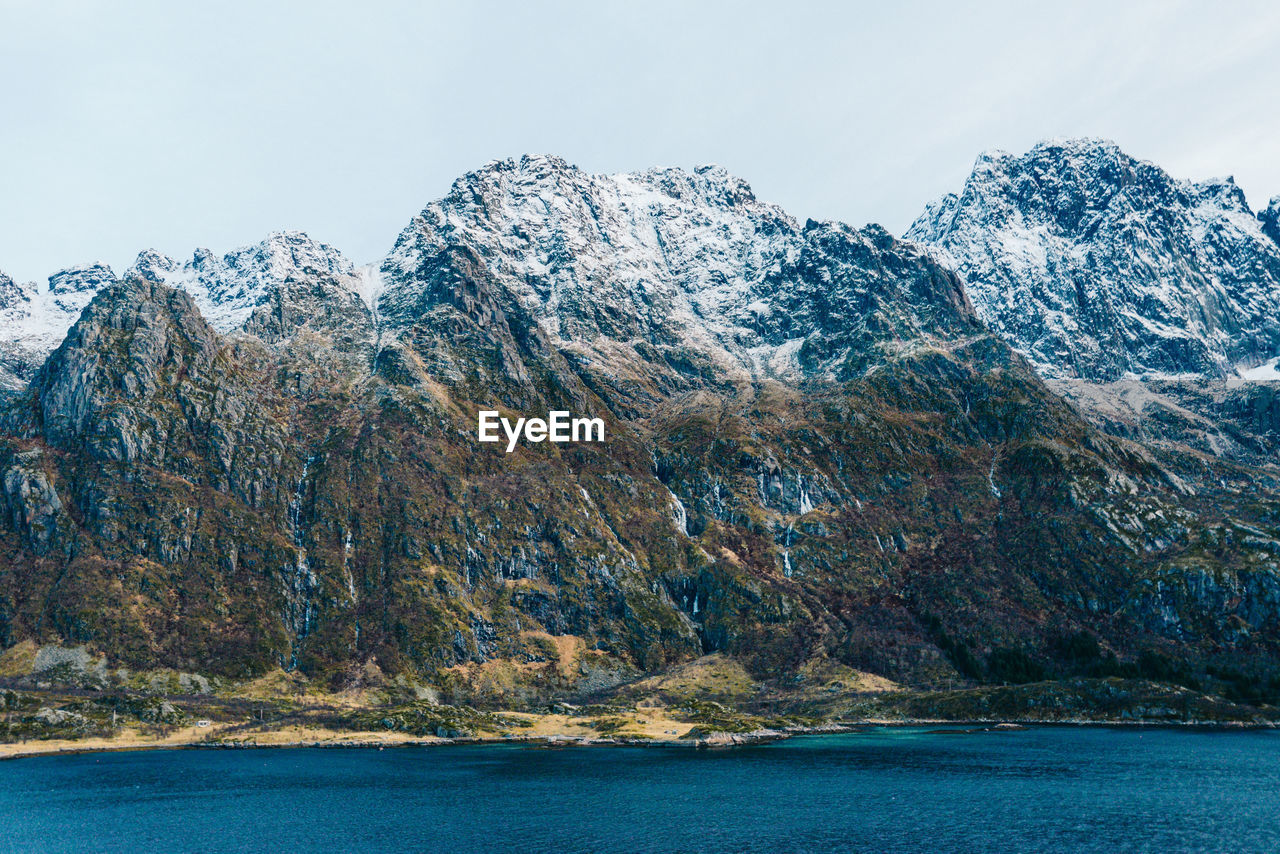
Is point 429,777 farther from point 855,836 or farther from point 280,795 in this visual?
point 855,836

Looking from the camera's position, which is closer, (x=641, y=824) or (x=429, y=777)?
(x=641, y=824)

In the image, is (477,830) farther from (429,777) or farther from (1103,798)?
(1103,798)

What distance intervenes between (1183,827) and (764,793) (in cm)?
7294

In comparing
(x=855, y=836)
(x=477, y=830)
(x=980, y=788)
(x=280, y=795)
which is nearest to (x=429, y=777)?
(x=280, y=795)

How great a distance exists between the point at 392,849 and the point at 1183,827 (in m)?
126

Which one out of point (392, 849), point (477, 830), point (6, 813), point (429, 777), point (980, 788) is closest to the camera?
point (392, 849)

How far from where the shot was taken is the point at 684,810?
156 meters

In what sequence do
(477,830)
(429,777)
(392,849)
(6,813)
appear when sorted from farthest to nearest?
1. (429,777)
2. (6,813)
3. (477,830)
4. (392,849)

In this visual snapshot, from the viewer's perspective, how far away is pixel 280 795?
176625 mm

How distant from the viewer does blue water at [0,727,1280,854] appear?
435 feet

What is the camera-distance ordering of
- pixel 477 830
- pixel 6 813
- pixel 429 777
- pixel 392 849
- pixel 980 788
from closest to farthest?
pixel 392 849 < pixel 477 830 < pixel 6 813 < pixel 980 788 < pixel 429 777

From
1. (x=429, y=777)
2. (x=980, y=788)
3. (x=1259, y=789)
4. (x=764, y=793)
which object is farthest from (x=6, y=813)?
(x=1259, y=789)

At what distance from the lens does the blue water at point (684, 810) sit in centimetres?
13250

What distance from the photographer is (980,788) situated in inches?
6718
